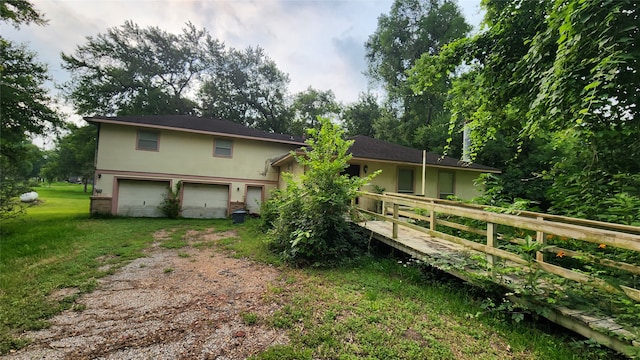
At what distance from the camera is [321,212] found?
18.1ft

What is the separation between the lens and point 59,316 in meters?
3.08

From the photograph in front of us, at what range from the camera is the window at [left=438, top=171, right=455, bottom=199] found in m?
11.8

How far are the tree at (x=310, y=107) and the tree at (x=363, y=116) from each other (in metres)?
3.30

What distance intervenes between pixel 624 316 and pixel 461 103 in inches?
172

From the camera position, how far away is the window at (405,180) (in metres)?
11.1

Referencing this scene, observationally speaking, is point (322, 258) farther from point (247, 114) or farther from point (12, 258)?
point (247, 114)

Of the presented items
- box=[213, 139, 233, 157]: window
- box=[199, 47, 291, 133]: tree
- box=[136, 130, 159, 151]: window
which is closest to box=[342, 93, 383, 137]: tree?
box=[199, 47, 291, 133]: tree

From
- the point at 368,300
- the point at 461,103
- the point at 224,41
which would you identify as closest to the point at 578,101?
the point at 461,103

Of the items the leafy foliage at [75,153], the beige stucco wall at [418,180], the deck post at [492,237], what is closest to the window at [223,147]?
the leafy foliage at [75,153]

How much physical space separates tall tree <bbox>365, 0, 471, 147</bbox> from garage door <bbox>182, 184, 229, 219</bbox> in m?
13.7

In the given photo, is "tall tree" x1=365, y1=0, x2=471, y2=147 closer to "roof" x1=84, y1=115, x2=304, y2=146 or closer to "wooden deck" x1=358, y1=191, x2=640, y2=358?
"roof" x1=84, y1=115, x2=304, y2=146

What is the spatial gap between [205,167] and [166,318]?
10.4 meters

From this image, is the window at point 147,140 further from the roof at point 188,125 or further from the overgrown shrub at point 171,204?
the overgrown shrub at point 171,204

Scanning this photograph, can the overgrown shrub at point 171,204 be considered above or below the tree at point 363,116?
below
